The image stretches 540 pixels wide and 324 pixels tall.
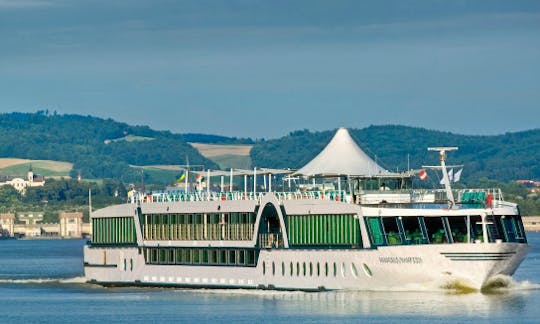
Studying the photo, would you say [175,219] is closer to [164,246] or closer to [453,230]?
[164,246]

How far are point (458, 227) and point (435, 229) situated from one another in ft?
3.62

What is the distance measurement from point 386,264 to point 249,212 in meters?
10.2

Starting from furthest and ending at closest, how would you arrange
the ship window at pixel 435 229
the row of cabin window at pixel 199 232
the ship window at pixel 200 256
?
the ship window at pixel 200 256
the row of cabin window at pixel 199 232
the ship window at pixel 435 229

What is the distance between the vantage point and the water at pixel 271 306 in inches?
2874

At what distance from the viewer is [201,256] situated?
89750 millimetres

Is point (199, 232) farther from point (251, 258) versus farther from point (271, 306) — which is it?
point (271, 306)

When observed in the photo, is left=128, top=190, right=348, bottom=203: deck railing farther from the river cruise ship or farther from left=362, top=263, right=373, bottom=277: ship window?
left=362, top=263, right=373, bottom=277: ship window

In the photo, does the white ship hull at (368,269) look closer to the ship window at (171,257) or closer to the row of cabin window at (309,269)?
the row of cabin window at (309,269)

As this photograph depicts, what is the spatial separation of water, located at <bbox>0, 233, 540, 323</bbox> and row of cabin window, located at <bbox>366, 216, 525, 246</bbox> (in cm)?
253

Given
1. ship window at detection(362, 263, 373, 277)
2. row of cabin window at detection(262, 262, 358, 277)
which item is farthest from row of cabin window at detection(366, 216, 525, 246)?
row of cabin window at detection(262, 262, 358, 277)

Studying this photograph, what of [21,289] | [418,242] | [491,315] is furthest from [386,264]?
[21,289]

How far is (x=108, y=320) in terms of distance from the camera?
75125 millimetres

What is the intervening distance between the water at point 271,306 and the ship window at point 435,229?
2485 mm

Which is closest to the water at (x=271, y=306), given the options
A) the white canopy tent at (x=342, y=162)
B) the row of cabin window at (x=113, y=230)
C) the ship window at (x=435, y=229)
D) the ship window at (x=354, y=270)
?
the ship window at (x=354, y=270)
